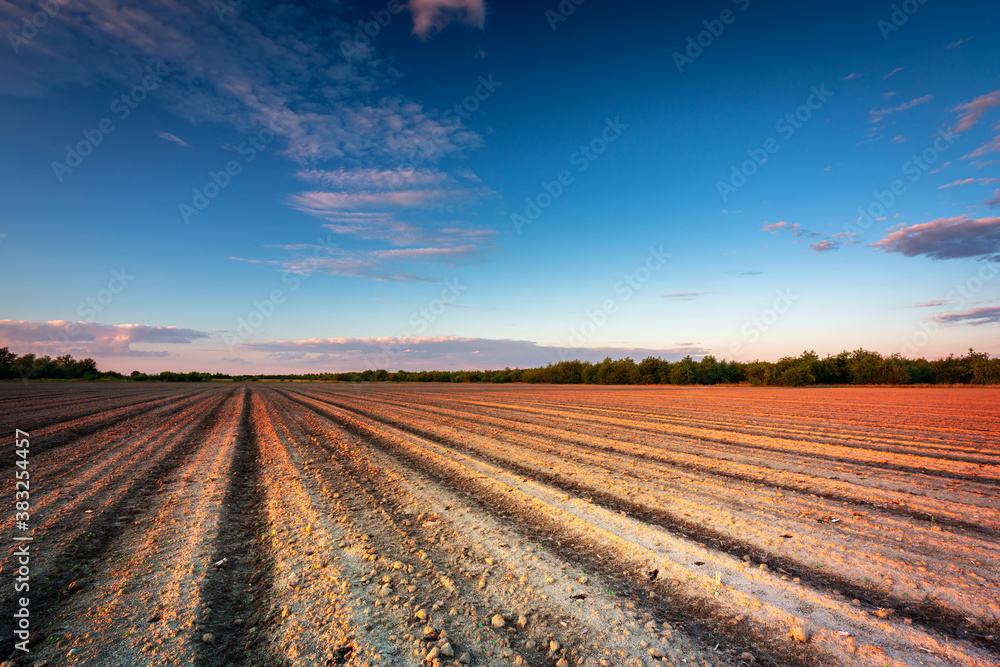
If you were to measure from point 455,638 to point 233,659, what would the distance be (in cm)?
161

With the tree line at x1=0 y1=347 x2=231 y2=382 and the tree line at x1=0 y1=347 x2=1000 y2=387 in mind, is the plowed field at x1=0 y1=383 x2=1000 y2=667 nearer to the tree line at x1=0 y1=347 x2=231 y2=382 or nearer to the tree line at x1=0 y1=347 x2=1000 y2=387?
the tree line at x1=0 y1=347 x2=1000 y2=387

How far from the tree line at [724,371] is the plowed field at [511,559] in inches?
2902

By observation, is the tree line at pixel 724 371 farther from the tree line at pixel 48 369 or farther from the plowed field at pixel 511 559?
the plowed field at pixel 511 559

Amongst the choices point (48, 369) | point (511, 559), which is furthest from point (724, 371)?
point (48, 369)

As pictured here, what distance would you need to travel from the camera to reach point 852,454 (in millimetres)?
9719

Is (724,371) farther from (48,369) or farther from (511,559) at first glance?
(48,369)

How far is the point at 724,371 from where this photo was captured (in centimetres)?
7744

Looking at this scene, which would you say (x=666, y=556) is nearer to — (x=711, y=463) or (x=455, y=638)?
(x=455, y=638)

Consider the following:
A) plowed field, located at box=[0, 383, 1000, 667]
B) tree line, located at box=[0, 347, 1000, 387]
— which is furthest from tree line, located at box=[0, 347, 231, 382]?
plowed field, located at box=[0, 383, 1000, 667]

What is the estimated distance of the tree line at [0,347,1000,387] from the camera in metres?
63.5

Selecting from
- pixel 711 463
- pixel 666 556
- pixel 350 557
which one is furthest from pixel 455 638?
pixel 711 463

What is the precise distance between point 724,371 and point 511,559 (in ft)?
283

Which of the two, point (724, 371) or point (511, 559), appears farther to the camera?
point (724, 371)

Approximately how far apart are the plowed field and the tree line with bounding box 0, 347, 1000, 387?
73719mm
